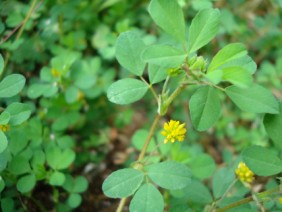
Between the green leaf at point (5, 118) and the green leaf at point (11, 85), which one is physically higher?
the green leaf at point (11, 85)

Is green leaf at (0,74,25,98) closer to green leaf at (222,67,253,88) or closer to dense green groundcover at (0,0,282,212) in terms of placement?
dense green groundcover at (0,0,282,212)

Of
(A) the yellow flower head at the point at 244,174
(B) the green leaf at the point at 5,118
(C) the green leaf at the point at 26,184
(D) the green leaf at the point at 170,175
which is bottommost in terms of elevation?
(A) the yellow flower head at the point at 244,174

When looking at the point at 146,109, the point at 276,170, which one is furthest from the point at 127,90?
the point at 146,109

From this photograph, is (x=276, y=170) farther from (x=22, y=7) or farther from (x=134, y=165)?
(x=22, y=7)

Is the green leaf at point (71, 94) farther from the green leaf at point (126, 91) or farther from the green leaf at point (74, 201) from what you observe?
the green leaf at point (126, 91)

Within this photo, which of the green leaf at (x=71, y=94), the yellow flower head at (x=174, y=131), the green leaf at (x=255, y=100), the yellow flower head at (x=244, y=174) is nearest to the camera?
the green leaf at (x=255, y=100)

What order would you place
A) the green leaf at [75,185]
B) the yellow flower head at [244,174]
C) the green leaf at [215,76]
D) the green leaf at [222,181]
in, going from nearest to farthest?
the green leaf at [215,76] → the yellow flower head at [244,174] → the green leaf at [222,181] → the green leaf at [75,185]

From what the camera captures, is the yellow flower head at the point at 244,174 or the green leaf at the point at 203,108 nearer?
the green leaf at the point at 203,108

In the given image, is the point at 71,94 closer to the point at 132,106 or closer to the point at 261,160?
the point at 132,106

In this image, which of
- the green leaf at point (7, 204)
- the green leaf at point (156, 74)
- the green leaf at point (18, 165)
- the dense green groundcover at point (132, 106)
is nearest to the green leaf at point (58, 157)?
the dense green groundcover at point (132, 106)
